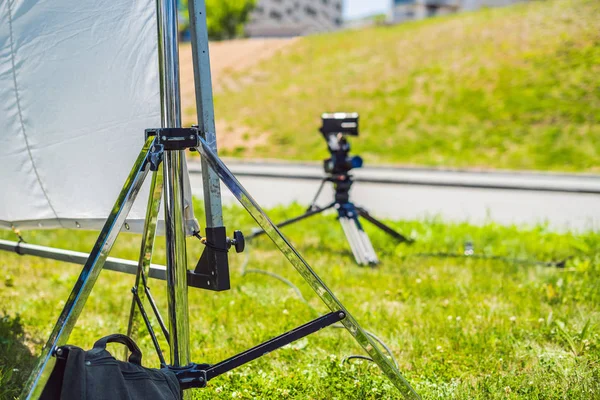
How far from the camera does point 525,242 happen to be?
5.37m

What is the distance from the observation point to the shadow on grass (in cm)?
263

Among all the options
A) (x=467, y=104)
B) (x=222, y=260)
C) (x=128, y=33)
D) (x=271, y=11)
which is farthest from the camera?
(x=271, y=11)

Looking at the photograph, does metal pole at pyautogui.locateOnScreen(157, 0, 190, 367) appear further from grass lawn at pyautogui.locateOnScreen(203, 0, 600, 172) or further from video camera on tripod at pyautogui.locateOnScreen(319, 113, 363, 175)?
grass lawn at pyautogui.locateOnScreen(203, 0, 600, 172)

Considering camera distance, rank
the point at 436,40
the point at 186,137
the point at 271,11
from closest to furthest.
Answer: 1. the point at 186,137
2. the point at 436,40
3. the point at 271,11

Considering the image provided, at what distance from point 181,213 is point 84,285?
1.24 ft

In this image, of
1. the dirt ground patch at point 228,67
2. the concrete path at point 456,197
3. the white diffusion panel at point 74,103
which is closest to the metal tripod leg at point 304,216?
the white diffusion panel at point 74,103

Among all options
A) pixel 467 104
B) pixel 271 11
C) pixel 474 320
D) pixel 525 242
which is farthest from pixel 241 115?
pixel 271 11

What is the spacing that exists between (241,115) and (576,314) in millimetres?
20671

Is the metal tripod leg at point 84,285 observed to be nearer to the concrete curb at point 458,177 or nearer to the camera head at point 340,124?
the camera head at point 340,124

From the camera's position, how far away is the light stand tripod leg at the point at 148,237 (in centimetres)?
208

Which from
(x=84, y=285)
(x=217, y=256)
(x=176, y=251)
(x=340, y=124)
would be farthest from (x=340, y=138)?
(x=84, y=285)

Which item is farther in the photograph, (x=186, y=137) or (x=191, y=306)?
(x=191, y=306)

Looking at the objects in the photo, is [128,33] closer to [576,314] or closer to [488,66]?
[576,314]

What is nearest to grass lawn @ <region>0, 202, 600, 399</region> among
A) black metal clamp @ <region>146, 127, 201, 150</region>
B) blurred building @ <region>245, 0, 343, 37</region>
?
black metal clamp @ <region>146, 127, 201, 150</region>
